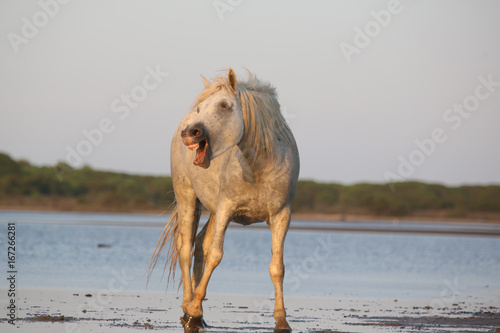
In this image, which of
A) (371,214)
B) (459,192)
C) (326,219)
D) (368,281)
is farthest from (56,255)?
(459,192)

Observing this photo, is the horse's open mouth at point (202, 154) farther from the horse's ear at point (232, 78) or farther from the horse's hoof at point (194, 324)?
the horse's hoof at point (194, 324)

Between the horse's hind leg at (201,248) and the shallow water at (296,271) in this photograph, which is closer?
the horse's hind leg at (201,248)

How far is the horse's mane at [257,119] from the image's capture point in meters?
7.98

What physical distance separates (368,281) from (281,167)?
761 centimetres

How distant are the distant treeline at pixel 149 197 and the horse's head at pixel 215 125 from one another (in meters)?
53.2

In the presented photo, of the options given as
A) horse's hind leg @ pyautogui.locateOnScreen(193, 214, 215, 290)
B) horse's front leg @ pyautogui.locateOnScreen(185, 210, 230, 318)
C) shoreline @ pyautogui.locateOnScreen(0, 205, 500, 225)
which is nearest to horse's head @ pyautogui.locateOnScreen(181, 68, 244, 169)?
horse's front leg @ pyautogui.locateOnScreen(185, 210, 230, 318)

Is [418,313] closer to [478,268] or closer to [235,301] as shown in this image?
[235,301]

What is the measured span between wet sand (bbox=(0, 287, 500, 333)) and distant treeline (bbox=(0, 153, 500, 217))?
164ft

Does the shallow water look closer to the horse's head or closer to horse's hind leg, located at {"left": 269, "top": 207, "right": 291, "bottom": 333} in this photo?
horse's hind leg, located at {"left": 269, "top": 207, "right": 291, "bottom": 333}

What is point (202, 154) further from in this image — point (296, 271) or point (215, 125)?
point (296, 271)

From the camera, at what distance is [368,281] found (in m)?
15.3

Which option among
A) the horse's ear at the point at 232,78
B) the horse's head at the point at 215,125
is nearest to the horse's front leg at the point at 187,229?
the horse's head at the point at 215,125

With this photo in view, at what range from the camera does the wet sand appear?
8.20 meters

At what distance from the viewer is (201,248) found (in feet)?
33.0
